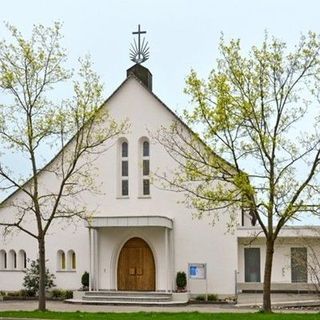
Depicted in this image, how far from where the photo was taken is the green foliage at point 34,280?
30.8 meters

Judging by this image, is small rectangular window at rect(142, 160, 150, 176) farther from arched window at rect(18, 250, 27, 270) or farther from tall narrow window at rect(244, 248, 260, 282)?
arched window at rect(18, 250, 27, 270)

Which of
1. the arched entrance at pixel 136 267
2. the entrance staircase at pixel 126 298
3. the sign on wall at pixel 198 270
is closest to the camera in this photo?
the entrance staircase at pixel 126 298

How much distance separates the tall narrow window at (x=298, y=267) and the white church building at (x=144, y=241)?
45 mm

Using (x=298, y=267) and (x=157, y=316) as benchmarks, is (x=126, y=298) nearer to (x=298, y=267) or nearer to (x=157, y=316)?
(x=298, y=267)

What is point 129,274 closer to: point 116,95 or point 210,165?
point 116,95

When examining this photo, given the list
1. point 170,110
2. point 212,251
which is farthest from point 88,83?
point 212,251

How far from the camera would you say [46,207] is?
32406mm

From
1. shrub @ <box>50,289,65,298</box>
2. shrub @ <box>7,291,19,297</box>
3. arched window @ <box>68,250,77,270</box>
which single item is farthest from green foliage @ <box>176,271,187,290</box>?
shrub @ <box>7,291,19,297</box>

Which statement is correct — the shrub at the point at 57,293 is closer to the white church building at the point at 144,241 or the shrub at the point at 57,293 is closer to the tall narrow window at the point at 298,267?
the white church building at the point at 144,241

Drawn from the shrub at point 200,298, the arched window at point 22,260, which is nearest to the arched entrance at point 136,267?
the shrub at point 200,298

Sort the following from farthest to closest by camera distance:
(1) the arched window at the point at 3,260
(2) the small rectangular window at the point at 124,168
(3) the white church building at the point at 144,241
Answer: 1. (1) the arched window at the point at 3,260
2. (2) the small rectangular window at the point at 124,168
3. (3) the white church building at the point at 144,241

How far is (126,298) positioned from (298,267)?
26.4ft

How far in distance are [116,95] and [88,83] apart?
902cm

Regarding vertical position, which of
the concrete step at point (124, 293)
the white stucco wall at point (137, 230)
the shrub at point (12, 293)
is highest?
the white stucco wall at point (137, 230)
